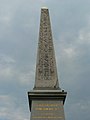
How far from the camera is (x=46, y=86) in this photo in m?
24.3

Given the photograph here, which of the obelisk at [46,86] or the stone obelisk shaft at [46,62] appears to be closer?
the obelisk at [46,86]

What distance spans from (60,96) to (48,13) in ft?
24.4

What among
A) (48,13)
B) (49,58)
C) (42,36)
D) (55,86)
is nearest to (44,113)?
(55,86)

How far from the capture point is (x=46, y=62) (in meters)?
25.2

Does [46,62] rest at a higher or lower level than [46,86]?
higher

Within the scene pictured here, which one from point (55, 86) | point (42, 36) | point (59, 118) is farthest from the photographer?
point (42, 36)

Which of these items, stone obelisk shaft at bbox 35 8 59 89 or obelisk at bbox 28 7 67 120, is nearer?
obelisk at bbox 28 7 67 120

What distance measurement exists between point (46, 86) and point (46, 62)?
1810 mm

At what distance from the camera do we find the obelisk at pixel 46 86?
22.8 metres

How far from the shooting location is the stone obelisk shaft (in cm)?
2449

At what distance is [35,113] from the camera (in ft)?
74.7

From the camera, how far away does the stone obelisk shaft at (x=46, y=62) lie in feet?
80.3

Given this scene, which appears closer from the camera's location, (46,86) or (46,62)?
(46,86)

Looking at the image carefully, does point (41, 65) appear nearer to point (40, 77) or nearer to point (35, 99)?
point (40, 77)
